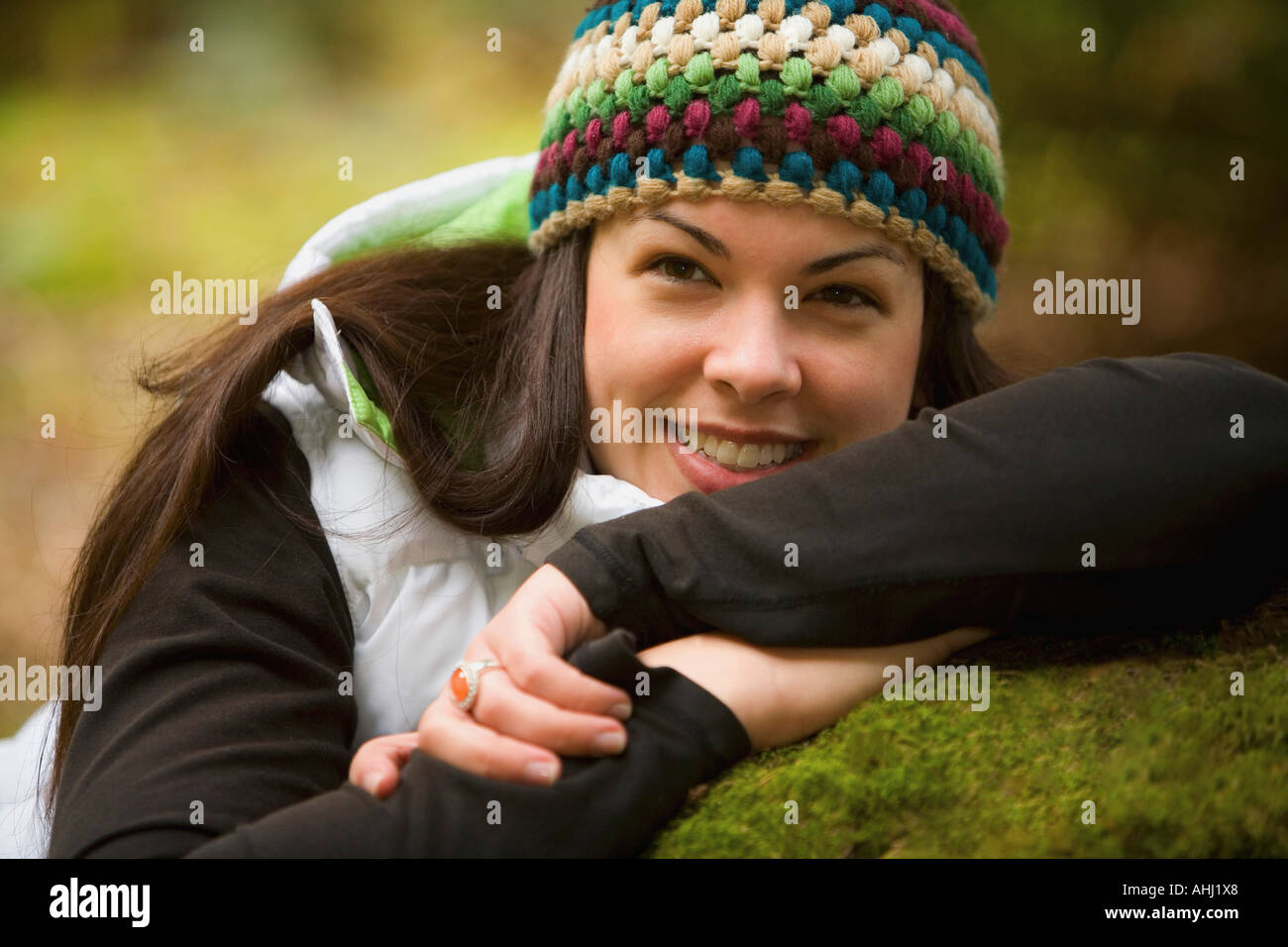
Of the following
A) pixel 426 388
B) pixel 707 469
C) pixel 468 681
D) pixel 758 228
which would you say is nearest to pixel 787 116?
pixel 758 228

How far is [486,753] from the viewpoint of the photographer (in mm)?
1065

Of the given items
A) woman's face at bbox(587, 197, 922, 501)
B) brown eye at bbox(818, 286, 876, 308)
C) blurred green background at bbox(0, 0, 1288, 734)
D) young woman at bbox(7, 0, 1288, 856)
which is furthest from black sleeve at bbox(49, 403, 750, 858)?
blurred green background at bbox(0, 0, 1288, 734)

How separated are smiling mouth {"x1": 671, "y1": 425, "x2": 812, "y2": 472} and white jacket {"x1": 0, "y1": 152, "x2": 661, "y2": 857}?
0.38ft

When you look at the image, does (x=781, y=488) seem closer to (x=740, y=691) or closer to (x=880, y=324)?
(x=740, y=691)

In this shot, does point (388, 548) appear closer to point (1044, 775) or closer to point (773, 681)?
point (773, 681)

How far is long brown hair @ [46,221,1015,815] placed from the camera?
1.50 metres

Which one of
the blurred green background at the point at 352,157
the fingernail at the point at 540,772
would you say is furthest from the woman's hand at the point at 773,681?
the blurred green background at the point at 352,157

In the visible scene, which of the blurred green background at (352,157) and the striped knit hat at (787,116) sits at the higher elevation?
the blurred green background at (352,157)

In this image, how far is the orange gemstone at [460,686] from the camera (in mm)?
1138

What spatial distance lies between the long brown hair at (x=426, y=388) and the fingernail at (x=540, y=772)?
0.56 metres

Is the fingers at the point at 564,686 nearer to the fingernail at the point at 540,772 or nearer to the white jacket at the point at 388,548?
the fingernail at the point at 540,772

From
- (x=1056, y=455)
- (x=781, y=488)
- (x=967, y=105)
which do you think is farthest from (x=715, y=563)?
(x=967, y=105)

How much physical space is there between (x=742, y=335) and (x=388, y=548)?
587 mm

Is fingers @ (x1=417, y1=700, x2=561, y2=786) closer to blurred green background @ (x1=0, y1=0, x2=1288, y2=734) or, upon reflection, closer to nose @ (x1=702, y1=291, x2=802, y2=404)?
nose @ (x1=702, y1=291, x2=802, y2=404)
